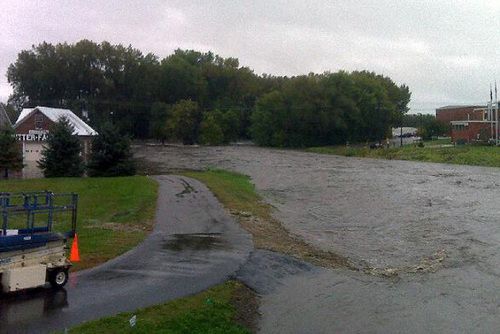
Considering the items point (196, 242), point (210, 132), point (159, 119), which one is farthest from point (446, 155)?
point (159, 119)

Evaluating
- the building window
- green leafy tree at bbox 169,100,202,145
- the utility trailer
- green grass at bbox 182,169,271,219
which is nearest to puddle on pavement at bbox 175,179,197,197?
green grass at bbox 182,169,271,219

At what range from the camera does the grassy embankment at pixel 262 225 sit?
55.1 feet

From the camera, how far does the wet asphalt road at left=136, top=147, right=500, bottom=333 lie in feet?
38.5

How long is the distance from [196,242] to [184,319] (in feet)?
21.7

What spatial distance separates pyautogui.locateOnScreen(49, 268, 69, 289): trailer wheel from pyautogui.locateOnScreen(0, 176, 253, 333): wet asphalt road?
0.16 meters

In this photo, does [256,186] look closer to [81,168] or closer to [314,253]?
[81,168]

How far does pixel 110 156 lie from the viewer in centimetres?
3688

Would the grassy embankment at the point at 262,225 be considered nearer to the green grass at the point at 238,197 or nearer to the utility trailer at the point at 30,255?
the green grass at the point at 238,197

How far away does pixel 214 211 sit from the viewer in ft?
75.7

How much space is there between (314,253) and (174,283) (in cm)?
630

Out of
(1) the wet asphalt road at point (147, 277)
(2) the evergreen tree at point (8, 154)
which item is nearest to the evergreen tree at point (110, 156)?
→ (2) the evergreen tree at point (8, 154)

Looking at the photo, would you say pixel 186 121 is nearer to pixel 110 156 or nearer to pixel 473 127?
pixel 473 127

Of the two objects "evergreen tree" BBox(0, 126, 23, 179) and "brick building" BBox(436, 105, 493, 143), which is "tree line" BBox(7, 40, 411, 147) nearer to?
"brick building" BBox(436, 105, 493, 143)

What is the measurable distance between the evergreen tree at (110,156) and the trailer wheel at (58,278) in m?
25.1
